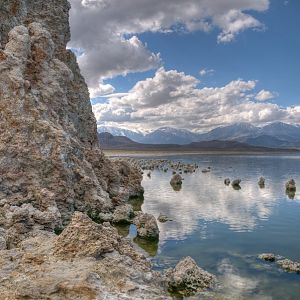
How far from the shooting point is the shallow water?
27922 mm

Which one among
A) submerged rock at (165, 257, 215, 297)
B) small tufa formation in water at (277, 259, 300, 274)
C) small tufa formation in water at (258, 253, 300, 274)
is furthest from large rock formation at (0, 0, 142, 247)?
small tufa formation in water at (277, 259, 300, 274)

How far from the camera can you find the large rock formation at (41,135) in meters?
42.4

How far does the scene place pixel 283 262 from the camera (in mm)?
31750

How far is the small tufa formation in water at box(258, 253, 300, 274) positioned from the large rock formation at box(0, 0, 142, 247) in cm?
1971

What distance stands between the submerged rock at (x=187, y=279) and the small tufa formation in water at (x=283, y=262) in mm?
6825

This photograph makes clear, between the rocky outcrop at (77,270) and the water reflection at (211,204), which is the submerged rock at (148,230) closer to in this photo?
the water reflection at (211,204)

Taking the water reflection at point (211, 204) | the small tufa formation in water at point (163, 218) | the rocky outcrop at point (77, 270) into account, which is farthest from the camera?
the small tufa formation in water at point (163, 218)

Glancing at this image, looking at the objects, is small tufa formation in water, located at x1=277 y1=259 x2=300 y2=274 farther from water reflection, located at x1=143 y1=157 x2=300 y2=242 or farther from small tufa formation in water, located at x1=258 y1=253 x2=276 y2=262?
water reflection, located at x1=143 y1=157 x2=300 y2=242

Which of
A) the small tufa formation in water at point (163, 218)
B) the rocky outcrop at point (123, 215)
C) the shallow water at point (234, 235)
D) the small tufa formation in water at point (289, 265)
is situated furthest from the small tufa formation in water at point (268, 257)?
the rocky outcrop at point (123, 215)

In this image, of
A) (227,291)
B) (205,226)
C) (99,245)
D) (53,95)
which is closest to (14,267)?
(99,245)

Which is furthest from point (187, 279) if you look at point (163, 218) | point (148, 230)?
point (163, 218)

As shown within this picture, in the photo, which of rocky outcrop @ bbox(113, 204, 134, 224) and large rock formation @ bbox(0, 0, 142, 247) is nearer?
large rock formation @ bbox(0, 0, 142, 247)

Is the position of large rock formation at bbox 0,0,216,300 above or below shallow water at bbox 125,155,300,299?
above

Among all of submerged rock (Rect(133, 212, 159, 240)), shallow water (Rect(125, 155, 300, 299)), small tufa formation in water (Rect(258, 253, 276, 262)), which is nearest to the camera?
shallow water (Rect(125, 155, 300, 299))
